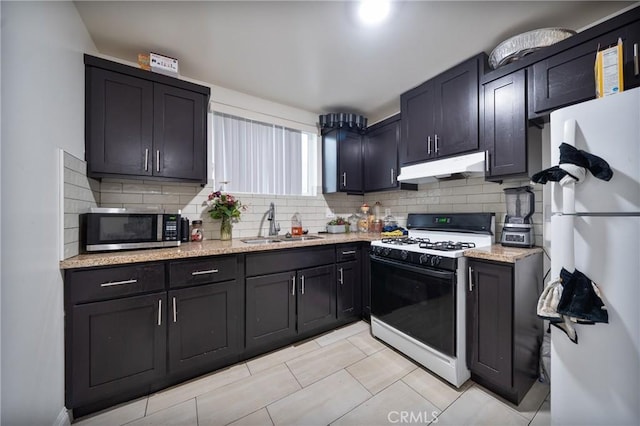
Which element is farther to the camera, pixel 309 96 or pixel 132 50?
pixel 309 96

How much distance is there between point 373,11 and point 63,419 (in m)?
3.00

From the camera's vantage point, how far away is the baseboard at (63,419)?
122 cm

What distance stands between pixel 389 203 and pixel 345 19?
207 centimetres

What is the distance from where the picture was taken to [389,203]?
3.09m

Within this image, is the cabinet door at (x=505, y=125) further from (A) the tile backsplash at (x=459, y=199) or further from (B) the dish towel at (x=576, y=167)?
(B) the dish towel at (x=576, y=167)

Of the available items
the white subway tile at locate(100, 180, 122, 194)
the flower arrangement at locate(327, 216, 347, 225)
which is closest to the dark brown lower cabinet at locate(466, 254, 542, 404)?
the flower arrangement at locate(327, 216, 347, 225)

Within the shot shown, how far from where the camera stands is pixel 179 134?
1.95m

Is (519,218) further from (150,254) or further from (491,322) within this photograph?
(150,254)

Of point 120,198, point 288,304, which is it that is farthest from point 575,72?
point 120,198

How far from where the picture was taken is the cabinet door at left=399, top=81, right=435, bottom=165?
2227 mm

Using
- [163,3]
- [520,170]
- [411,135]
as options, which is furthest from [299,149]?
[520,170]

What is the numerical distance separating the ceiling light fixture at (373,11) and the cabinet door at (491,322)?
70.0 inches

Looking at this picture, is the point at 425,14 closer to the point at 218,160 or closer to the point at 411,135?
the point at 411,135
